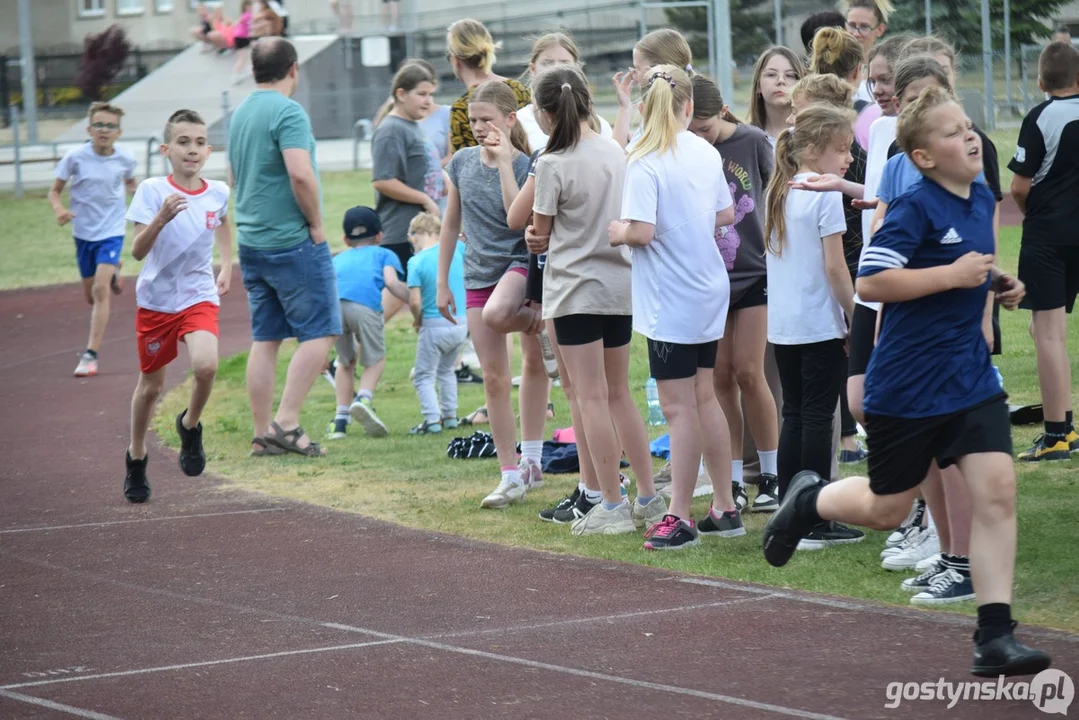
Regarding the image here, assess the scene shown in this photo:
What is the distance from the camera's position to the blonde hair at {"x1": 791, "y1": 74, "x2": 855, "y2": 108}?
704 cm

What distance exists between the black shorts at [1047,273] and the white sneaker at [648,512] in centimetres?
269

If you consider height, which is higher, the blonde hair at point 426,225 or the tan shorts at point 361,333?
the blonde hair at point 426,225

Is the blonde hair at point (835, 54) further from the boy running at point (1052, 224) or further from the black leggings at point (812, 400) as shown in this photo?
the black leggings at point (812, 400)

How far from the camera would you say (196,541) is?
7586mm

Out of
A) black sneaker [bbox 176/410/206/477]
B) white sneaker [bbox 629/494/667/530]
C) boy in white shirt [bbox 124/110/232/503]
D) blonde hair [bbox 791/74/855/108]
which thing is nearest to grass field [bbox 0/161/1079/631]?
white sneaker [bbox 629/494/667/530]

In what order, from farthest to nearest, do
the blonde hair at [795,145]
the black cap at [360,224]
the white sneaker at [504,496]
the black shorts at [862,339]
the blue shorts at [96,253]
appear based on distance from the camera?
the blue shorts at [96,253], the black cap at [360,224], the white sneaker at [504,496], the blonde hair at [795,145], the black shorts at [862,339]

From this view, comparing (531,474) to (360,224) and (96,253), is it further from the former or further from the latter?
(96,253)

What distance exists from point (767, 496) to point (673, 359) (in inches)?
49.5

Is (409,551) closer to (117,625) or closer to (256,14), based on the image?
(117,625)

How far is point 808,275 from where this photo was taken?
6.75m

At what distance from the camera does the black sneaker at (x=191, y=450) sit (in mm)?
8828

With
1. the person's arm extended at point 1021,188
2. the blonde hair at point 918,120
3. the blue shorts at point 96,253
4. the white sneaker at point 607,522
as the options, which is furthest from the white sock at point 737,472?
the blue shorts at point 96,253

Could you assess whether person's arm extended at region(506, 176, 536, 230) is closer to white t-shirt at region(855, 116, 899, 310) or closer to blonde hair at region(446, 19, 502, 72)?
white t-shirt at region(855, 116, 899, 310)

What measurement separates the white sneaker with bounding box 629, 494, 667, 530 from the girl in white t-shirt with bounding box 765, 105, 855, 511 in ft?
2.54
